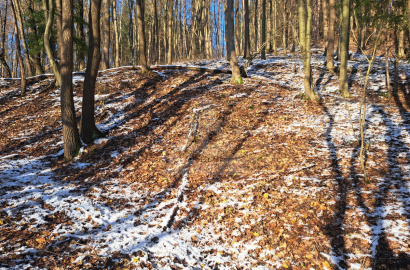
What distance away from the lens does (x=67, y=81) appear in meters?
7.62

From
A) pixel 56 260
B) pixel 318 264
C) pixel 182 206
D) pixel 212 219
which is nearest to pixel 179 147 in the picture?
pixel 182 206

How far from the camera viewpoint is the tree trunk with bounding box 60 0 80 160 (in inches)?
295

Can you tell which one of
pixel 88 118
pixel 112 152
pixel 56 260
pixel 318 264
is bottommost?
pixel 318 264

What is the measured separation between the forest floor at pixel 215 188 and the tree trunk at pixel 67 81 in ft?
1.71

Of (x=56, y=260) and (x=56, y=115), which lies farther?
(x=56, y=115)

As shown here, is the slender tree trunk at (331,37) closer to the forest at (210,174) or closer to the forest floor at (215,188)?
the forest at (210,174)

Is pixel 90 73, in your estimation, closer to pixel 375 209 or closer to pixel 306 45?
pixel 306 45

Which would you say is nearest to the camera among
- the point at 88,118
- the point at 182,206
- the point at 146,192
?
the point at 182,206

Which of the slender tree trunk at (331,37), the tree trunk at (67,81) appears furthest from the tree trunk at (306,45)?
the tree trunk at (67,81)

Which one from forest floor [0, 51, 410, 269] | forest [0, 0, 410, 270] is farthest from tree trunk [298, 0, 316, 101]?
forest floor [0, 51, 410, 269]

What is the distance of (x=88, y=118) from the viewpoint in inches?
343

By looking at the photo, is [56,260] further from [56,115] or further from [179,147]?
[56,115]

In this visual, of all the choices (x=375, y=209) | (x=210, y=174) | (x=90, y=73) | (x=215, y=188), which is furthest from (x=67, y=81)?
(x=375, y=209)

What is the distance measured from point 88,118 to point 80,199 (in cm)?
418
